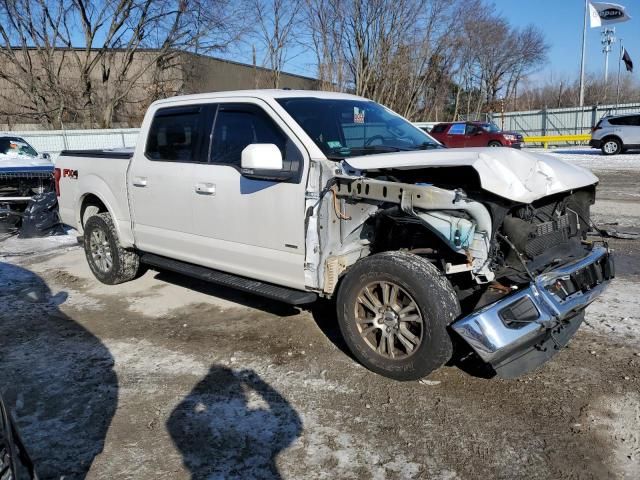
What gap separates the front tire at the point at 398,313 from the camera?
348cm

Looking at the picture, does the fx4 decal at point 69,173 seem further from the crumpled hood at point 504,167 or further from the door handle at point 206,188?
the crumpled hood at point 504,167

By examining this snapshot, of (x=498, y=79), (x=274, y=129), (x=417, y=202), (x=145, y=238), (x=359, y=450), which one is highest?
(x=498, y=79)

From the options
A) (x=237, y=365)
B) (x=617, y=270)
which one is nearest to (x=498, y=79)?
(x=617, y=270)

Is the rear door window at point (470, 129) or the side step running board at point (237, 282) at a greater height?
the rear door window at point (470, 129)

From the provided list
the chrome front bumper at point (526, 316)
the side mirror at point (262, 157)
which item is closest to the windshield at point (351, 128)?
the side mirror at point (262, 157)

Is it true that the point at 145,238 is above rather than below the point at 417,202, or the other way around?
below

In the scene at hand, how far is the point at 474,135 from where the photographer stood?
25.5 metres

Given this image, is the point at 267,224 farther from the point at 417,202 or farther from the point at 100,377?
the point at 100,377

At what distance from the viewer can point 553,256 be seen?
387 cm

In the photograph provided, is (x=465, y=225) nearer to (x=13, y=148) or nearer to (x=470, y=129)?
(x=13, y=148)

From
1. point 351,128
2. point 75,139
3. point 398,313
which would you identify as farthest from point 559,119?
point 398,313

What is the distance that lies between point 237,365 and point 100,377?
98cm

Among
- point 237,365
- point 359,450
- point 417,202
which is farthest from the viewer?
point 237,365

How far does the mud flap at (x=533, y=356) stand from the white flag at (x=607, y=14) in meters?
39.4
